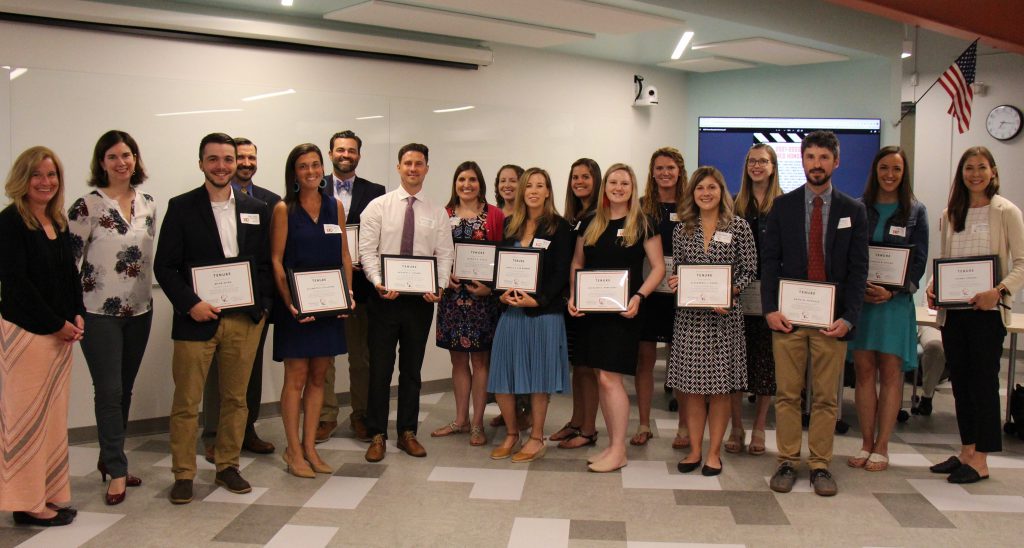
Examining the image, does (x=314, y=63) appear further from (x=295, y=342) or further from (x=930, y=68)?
(x=930, y=68)

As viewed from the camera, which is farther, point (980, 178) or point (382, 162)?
point (382, 162)

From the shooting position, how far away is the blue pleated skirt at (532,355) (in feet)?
14.6

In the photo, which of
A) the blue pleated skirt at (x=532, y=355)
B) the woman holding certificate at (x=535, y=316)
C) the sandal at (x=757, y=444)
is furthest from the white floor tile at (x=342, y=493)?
the sandal at (x=757, y=444)

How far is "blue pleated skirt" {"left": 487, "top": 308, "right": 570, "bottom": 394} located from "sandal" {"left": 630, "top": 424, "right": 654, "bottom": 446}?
0.67 m

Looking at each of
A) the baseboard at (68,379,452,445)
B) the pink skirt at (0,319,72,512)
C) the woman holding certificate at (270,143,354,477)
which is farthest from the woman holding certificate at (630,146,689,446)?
the pink skirt at (0,319,72,512)

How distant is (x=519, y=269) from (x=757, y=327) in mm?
1395

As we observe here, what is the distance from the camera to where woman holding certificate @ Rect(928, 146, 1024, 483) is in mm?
4168

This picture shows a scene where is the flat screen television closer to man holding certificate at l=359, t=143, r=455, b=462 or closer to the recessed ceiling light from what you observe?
the recessed ceiling light

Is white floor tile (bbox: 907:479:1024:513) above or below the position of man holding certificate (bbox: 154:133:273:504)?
below

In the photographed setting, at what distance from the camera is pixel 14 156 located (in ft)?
15.4

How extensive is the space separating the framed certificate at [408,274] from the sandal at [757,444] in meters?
2.03

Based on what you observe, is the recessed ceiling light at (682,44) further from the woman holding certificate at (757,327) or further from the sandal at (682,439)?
the sandal at (682,439)

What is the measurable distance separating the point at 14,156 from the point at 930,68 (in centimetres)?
846

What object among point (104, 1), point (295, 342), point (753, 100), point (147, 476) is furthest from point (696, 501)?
point (753, 100)
